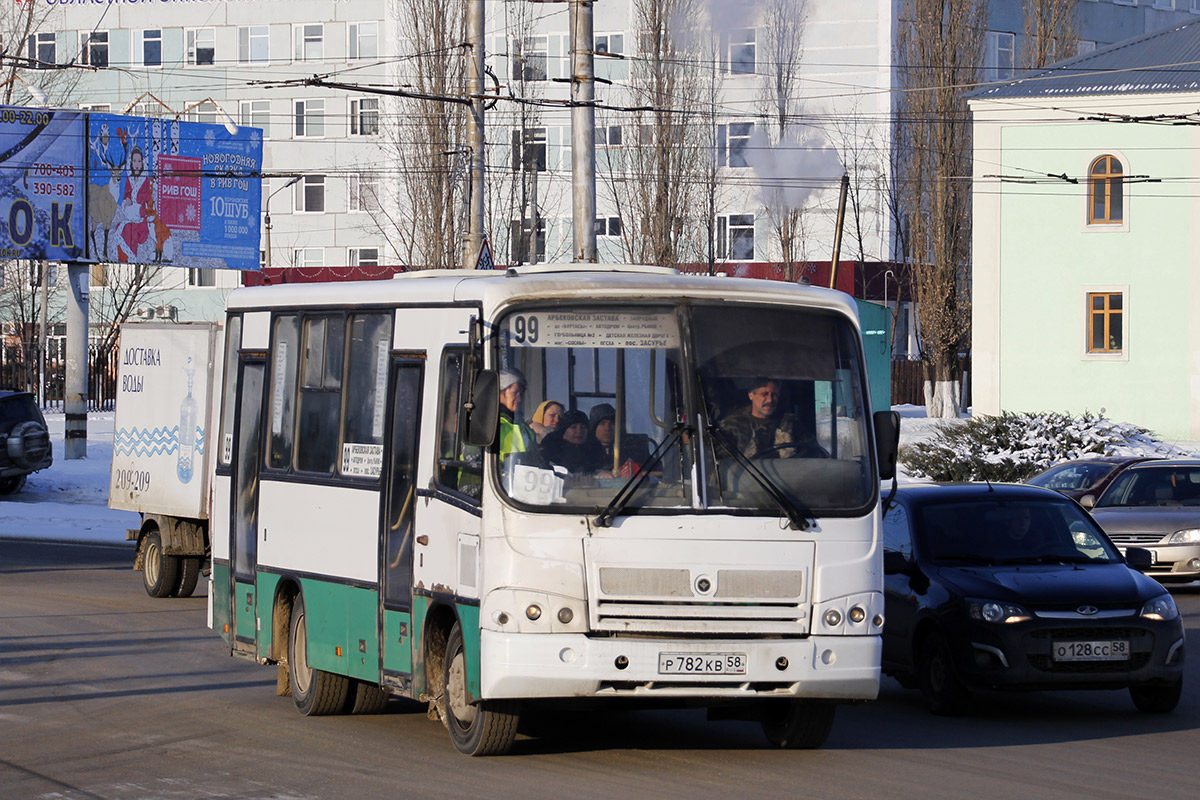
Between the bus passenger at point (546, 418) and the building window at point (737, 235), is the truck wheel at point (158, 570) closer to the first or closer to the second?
the bus passenger at point (546, 418)

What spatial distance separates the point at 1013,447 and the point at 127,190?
19288mm

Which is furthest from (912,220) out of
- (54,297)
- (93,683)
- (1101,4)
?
(93,683)

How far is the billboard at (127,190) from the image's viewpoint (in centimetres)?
3691

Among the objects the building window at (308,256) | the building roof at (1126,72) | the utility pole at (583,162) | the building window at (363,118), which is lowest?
the utility pole at (583,162)

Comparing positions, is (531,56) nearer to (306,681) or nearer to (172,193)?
(172,193)

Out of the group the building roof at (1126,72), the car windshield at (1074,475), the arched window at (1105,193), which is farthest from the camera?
the arched window at (1105,193)

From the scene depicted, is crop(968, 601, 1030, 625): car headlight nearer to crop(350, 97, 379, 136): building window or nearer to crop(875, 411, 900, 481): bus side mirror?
crop(875, 411, 900, 481): bus side mirror

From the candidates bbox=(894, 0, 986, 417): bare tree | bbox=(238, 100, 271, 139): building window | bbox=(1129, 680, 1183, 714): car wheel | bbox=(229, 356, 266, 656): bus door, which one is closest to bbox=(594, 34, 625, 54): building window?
bbox=(894, 0, 986, 417): bare tree

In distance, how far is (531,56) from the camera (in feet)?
204

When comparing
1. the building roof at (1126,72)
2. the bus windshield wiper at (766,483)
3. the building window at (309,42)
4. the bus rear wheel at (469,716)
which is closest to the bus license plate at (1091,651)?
the bus windshield wiper at (766,483)

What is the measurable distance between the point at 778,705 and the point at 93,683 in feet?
17.0

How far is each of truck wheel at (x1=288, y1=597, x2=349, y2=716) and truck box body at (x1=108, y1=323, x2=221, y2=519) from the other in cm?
746

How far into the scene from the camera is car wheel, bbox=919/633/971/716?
36.2 ft

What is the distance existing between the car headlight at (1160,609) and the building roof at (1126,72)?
1383 inches
